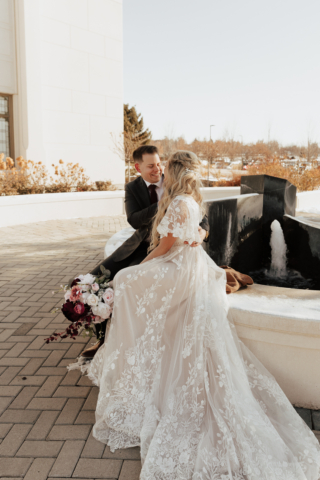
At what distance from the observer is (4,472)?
7.05ft

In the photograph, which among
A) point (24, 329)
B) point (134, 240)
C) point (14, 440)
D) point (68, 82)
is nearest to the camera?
point (14, 440)

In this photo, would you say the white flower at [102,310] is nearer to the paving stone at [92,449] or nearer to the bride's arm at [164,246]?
the bride's arm at [164,246]

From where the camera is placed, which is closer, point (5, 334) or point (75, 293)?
point (75, 293)

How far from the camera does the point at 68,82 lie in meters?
14.0

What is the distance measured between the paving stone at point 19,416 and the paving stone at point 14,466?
35 centimetres

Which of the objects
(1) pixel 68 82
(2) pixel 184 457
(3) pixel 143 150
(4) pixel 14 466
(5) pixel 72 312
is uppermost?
(1) pixel 68 82

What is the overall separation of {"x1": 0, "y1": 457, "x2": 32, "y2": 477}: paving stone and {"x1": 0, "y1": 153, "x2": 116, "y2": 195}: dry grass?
9.56 metres

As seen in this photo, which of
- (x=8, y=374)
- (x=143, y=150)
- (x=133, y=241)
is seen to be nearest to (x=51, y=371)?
(x=8, y=374)

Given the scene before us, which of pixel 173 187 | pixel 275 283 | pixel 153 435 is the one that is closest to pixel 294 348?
pixel 153 435

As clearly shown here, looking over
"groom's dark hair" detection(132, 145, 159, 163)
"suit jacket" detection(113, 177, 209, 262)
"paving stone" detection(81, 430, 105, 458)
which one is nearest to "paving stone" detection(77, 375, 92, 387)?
"paving stone" detection(81, 430, 105, 458)

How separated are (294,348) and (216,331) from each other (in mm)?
578

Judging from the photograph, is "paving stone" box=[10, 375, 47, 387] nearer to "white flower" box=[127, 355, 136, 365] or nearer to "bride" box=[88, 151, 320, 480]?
"bride" box=[88, 151, 320, 480]

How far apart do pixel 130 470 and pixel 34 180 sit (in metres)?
11.1

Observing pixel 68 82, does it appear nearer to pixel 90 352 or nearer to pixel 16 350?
pixel 16 350
